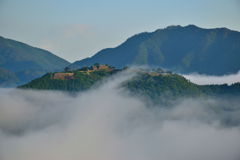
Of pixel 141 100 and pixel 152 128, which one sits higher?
pixel 141 100

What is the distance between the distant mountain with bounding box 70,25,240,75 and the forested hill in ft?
182

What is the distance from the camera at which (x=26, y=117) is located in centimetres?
10244

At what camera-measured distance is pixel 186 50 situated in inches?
6348

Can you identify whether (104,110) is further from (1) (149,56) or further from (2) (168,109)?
(1) (149,56)

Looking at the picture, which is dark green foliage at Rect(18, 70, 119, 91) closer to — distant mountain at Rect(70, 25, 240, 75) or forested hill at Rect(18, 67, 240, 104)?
forested hill at Rect(18, 67, 240, 104)

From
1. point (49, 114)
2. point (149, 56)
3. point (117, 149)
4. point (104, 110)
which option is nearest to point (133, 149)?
point (117, 149)

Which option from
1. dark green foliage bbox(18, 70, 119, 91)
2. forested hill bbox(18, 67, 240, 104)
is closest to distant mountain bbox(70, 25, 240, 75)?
forested hill bbox(18, 67, 240, 104)

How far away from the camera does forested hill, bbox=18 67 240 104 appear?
88.8 meters

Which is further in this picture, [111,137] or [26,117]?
[111,137]

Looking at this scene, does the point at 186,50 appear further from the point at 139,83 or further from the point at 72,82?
the point at 72,82

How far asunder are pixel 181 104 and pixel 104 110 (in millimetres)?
31411

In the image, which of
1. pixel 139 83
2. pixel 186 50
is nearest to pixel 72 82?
pixel 139 83

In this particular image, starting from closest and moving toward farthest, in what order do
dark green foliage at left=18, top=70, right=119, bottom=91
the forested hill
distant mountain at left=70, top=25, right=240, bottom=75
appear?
dark green foliage at left=18, top=70, right=119, bottom=91
the forested hill
distant mountain at left=70, top=25, right=240, bottom=75

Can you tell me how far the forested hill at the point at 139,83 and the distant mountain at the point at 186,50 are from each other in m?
55.4
